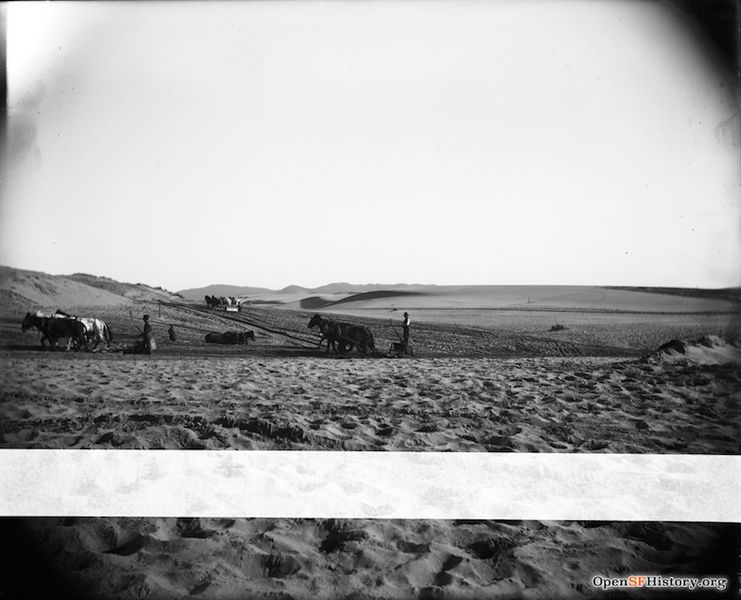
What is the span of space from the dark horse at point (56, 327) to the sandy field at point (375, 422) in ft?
0.27

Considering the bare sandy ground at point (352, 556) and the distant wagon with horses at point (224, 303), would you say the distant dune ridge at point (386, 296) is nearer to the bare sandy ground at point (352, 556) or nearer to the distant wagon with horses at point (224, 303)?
the distant wagon with horses at point (224, 303)

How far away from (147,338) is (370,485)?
210 cm

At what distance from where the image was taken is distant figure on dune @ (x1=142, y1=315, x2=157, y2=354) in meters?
4.04

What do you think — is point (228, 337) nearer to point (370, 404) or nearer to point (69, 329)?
point (69, 329)

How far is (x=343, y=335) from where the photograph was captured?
4.22m

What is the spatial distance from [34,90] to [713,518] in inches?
174

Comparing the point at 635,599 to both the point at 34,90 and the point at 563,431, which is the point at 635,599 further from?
the point at 34,90

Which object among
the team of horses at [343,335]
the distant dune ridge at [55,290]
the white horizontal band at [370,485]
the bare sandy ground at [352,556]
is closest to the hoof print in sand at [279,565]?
the bare sandy ground at [352,556]

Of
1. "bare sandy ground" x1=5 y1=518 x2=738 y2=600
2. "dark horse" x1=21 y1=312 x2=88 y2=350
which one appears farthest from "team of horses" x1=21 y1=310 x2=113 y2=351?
"bare sandy ground" x1=5 y1=518 x2=738 y2=600

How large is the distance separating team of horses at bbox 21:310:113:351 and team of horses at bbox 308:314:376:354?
57.0 inches

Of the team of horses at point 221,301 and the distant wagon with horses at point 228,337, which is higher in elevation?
the team of horses at point 221,301

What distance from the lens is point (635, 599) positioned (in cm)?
198

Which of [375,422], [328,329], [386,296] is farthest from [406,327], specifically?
[375,422]

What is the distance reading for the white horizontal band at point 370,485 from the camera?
8.32 ft
